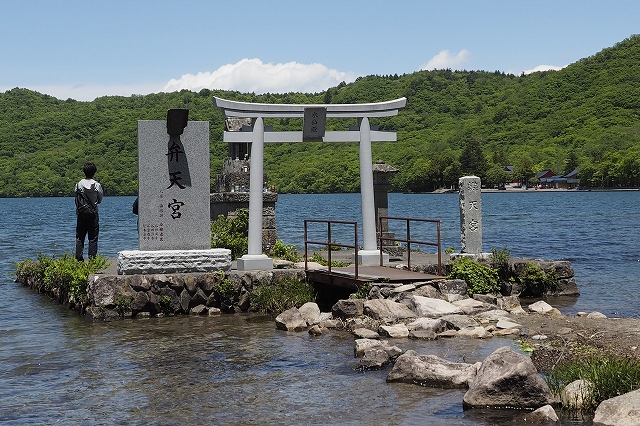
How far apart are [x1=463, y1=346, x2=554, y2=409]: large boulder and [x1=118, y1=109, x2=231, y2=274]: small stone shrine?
28.3 ft

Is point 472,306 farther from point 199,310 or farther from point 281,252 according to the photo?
point 281,252

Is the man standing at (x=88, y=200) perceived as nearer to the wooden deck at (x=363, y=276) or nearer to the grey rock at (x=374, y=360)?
the wooden deck at (x=363, y=276)

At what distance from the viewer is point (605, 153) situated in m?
135

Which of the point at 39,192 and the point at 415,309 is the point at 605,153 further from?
the point at 415,309

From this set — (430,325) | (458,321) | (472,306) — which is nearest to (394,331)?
(430,325)

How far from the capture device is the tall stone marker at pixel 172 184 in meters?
16.9

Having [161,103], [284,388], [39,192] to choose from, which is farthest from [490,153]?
[284,388]

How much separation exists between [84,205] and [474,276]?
8.71m

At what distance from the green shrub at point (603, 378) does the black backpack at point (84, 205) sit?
11.8 meters

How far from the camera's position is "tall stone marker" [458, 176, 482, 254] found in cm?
1941

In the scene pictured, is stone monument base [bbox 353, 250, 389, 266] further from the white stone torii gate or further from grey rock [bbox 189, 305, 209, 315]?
grey rock [bbox 189, 305, 209, 315]

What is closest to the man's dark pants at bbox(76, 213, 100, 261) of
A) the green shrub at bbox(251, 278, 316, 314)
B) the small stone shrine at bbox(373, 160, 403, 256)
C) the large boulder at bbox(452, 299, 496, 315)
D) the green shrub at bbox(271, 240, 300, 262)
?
the green shrub at bbox(251, 278, 316, 314)

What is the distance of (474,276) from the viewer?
17625 millimetres

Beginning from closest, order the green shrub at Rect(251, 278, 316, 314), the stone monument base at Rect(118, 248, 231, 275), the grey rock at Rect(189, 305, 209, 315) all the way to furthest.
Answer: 1. the stone monument base at Rect(118, 248, 231, 275)
2. the grey rock at Rect(189, 305, 209, 315)
3. the green shrub at Rect(251, 278, 316, 314)
